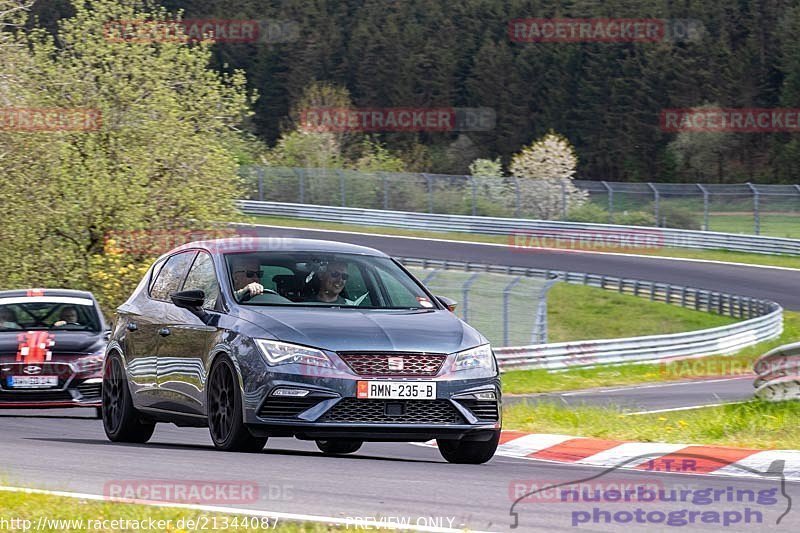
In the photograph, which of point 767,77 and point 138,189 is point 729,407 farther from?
point 767,77

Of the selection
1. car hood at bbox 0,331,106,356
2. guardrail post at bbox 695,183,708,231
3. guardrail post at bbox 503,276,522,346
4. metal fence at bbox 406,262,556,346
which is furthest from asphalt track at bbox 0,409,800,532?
guardrail post at bbox 695,183,708,231

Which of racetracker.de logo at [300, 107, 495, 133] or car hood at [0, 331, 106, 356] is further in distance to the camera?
racetracker.de logo at [300, 107, 495, 133]

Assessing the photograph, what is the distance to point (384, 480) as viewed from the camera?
8.14 metres

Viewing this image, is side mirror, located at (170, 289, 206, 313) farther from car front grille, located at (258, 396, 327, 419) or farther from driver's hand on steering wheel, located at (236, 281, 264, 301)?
car front grille, located at (258, 396, 327, 419)

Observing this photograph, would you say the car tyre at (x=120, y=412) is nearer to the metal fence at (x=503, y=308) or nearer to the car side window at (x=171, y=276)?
the car side window at (x=171, y=276)

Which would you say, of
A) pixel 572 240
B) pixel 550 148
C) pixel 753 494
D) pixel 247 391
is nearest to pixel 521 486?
pixel 753 494

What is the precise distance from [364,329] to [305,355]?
0.45 metres

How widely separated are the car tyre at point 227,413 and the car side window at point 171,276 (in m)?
1.37

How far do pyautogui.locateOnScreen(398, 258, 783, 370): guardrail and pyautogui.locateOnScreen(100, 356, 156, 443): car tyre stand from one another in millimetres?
15787

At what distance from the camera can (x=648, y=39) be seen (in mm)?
97000

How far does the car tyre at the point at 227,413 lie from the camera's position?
9211 mm

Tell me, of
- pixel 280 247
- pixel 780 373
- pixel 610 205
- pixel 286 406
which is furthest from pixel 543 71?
pixel 286 406

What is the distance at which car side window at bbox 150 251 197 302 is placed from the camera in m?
10.8

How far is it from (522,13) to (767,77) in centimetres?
1878
